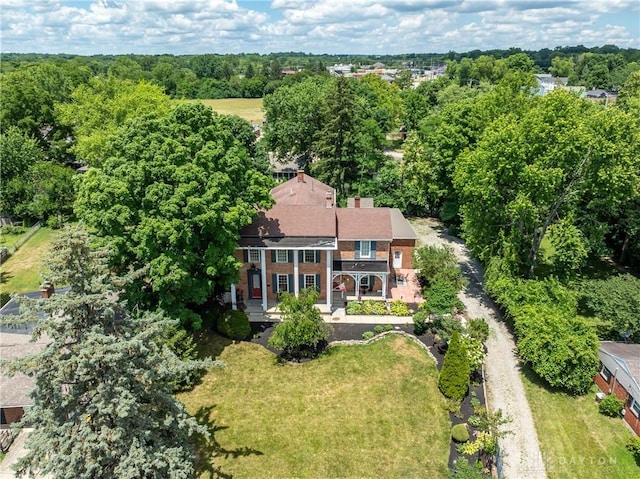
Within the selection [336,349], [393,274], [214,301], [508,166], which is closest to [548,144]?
[508,166]

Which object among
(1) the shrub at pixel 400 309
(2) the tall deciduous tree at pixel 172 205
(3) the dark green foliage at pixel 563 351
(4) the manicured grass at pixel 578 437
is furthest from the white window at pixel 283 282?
Result: (4) the manicured grass at pixel 578 437

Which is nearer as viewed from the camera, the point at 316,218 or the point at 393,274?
the point at 316,218

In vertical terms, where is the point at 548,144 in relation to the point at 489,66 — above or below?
below

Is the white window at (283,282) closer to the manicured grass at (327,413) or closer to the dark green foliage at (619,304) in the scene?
the manicured grass at (327,413)

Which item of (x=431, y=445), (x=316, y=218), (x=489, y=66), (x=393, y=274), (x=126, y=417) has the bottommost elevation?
(x=431, y=445)

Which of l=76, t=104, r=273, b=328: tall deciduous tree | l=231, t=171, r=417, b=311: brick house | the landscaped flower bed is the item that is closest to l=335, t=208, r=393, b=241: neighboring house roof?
l=231, t=171, r=417, b=311: brick house

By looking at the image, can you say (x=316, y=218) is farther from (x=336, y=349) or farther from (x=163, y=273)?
(x=163, y=273)

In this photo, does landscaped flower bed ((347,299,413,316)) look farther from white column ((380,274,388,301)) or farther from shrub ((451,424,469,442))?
shrub ((451,424,469,442))

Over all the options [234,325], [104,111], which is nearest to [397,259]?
[234,325]
